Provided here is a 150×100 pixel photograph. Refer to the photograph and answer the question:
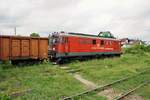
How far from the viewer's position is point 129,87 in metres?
17.0

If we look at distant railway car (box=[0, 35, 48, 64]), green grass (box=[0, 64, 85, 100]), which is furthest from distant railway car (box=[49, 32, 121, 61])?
green grass (box=[0, 64, 85, 100])

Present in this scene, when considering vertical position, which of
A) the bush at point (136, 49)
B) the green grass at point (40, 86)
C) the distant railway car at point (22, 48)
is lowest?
the green grass at point (40, 86)

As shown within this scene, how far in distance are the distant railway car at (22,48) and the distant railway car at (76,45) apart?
7.53ft

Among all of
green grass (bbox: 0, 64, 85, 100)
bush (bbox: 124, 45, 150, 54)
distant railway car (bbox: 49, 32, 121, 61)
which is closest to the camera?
green grass (bbox: 0, 64, 85, 100)

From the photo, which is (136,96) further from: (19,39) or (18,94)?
(19,39)

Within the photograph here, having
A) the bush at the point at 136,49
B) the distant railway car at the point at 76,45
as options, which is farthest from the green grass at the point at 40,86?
the bush at the point at 136,49

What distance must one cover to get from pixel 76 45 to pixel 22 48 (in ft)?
26.6

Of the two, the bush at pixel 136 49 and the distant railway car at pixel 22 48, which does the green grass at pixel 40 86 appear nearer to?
the distant railway car at pixel 22 48

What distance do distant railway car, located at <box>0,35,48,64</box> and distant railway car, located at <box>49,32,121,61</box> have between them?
229 cm

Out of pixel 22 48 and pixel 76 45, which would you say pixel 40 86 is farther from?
pixel 76 45

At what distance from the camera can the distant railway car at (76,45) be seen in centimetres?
2920

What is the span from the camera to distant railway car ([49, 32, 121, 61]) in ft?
95.8

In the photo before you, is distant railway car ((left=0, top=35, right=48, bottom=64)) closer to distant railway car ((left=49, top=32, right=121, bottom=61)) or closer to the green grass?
distant railway car ((left=49, top=32, right=121, bottom=61))

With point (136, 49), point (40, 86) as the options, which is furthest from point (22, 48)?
point (136, 49)
